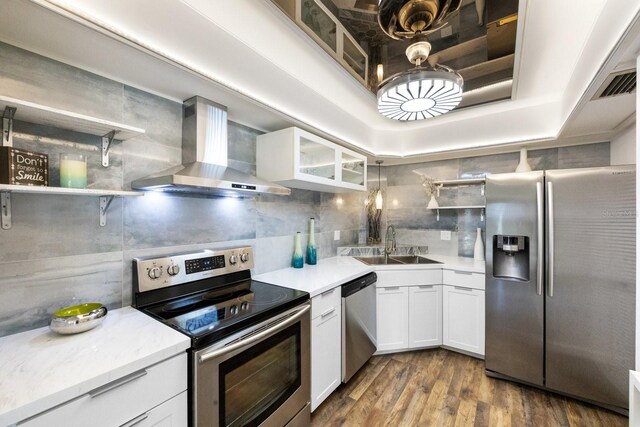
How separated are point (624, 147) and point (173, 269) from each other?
139 inches

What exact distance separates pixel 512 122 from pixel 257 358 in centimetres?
297

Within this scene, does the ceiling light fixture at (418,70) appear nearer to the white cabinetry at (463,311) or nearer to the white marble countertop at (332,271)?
the white marble countertop at (332,271)

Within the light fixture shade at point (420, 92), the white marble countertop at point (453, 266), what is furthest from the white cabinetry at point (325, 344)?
the light fixture shade at point (420, 92)

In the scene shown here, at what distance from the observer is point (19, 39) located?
1101 mm

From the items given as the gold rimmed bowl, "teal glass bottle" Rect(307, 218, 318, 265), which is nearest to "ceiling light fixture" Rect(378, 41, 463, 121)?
"teal glass bottle" Rect(307, 218, 318, 265)

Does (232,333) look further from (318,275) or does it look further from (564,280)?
(564,280)

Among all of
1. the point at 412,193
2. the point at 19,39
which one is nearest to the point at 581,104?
the point at 412,193

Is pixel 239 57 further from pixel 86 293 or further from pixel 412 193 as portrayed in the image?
pixel 412 193

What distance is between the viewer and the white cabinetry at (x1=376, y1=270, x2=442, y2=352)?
2.55 meters

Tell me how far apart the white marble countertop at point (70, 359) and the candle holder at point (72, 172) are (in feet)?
2.11

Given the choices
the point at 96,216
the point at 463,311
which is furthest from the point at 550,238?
the point at 96,216

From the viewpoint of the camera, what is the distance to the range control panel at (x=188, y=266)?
1430 mm

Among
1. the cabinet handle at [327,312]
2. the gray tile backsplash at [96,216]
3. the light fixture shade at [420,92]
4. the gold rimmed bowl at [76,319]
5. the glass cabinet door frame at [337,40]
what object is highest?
the glass cabinet door frame at [337,40]

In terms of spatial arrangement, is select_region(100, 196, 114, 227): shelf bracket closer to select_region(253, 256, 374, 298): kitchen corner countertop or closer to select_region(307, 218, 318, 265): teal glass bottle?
select_region(253, 256, 374, 298): kitchen corner countertop
